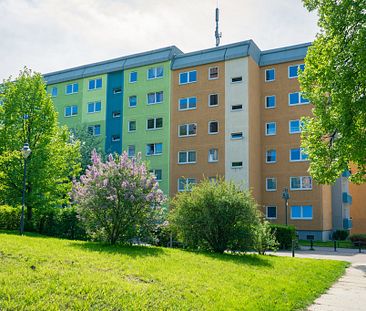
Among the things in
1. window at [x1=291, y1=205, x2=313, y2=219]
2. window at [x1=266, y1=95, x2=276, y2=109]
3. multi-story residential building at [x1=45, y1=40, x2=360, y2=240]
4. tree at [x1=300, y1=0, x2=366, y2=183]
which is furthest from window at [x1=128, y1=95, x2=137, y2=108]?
tree at [x1=300, y1=0, x2=366, y2=183]

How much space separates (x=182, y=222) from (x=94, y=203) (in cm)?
356

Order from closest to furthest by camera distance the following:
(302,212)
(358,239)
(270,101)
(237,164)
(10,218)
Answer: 1. (10,218)
2. (358,239)
3. (302,212)
4. (237,164)
5. (270,101)

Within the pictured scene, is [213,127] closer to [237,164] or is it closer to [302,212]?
[237,164]

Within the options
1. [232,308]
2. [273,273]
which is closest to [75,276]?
[232,308]

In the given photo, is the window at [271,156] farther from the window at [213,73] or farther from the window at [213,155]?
the window at [213,73]

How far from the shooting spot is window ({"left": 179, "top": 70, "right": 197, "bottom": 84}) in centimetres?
4216

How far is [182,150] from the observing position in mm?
41656

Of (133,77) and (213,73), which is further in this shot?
(133,77)

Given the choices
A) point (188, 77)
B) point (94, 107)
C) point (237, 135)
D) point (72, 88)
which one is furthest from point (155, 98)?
point (72, 88)

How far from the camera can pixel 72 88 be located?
49906 mm

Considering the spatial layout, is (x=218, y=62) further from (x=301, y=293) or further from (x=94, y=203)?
(x=301, y=293)

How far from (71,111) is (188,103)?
15.5m

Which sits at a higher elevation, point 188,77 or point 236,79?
point 188,77

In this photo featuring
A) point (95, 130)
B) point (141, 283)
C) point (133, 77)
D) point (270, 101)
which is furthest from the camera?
point (95, 130)
